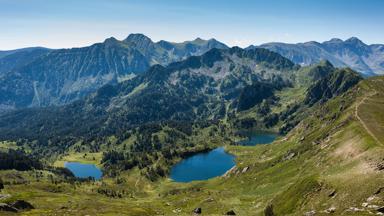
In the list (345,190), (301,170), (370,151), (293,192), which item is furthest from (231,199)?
(345,190)

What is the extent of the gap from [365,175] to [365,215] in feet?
95.4

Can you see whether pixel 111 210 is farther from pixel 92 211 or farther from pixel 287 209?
pixel 287 209

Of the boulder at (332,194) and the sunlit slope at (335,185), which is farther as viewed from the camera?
the boulder at (332,194)

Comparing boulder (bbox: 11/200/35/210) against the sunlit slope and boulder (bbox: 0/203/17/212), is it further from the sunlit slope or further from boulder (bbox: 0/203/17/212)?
the sunlit slope

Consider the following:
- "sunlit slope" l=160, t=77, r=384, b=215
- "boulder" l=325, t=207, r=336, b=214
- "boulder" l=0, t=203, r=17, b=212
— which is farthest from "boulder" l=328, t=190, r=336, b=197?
"boulder" l=0, t=203, r=17, b=212

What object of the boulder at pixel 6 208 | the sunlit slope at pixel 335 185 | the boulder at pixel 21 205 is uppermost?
the sunlit slope at pixel 335 185

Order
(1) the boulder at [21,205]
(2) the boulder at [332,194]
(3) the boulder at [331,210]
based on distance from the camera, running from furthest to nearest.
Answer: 1. (1) the boulder at [21,205]
2. (2) the boulder at [332,194]
3. (3) the boulder at [331,210]

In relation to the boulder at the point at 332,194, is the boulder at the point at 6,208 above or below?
below

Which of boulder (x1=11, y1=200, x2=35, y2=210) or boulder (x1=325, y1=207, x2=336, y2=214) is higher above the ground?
boulder (x1=325, y1=207, x2=336, y2=214)

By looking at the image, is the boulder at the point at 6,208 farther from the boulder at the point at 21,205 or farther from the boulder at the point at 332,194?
the boulder at the point at 332,194

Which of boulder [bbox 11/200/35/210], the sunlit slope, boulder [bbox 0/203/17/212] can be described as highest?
the sunlit slope

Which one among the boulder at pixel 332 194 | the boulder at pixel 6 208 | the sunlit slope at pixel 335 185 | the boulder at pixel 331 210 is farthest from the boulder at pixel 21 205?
the boulder at pixel 332 194

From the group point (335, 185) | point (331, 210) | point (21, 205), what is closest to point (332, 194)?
point (335, 185)

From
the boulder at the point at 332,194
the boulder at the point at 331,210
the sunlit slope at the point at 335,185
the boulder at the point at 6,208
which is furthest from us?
the boulder at the point at 6,208
